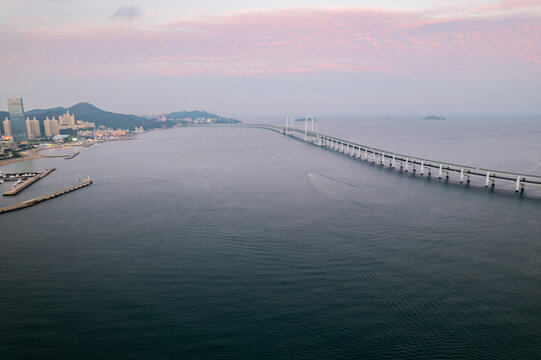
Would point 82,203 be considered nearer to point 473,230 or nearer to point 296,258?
point 296,258

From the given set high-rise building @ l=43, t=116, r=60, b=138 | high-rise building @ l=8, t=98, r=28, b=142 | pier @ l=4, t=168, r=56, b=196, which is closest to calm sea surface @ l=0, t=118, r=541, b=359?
pier @ l=4, t=168, r=56, b=196

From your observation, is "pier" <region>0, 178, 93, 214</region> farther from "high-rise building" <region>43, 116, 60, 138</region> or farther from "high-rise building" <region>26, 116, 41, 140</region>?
"high-rise building" <region>26, 116, 41, 140</region>

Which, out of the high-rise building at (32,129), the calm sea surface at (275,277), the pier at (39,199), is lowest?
the calm sea surface at (275,277)

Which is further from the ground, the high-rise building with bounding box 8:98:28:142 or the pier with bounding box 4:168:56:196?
the high-rise building with bounding box 8:98:28:142

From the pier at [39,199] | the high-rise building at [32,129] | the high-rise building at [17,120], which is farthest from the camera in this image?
the high-rise building at [32,129]

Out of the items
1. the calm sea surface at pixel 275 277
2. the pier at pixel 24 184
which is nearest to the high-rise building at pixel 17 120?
the pier at pixel 24 184

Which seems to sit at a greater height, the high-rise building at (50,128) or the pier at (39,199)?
the high-rise building at (50,128)

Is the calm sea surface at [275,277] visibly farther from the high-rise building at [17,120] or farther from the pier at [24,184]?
the high-rise building at [17,120]
